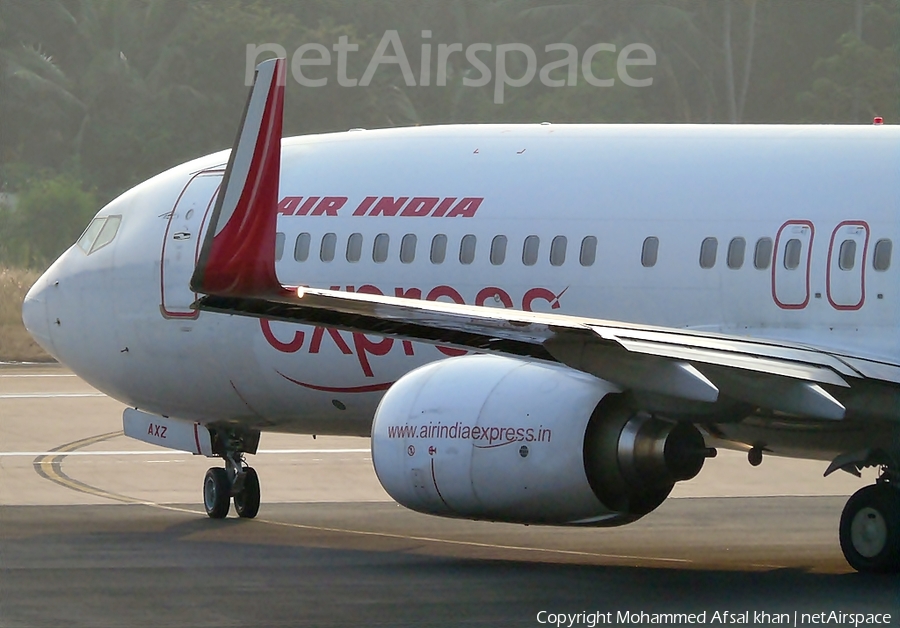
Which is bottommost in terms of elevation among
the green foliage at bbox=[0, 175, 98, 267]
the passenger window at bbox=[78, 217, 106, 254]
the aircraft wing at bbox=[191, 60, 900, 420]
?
the aircraft wing at bbox=[191, 60, 900, 420]

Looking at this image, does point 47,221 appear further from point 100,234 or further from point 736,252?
point 736,252

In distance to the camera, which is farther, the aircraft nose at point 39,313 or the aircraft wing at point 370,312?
the aircraft nose at point 39,313

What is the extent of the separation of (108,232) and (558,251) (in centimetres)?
556

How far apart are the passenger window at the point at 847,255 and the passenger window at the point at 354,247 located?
4.73m

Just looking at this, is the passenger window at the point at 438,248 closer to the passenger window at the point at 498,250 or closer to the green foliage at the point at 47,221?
the passenger window at the point at 498,250

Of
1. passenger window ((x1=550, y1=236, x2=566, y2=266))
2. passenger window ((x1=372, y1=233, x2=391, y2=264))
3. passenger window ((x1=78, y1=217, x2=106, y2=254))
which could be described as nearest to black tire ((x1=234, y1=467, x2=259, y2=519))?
passenger window ((x1=78, y1=217, x2=106, y2=254))

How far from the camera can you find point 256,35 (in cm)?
6912

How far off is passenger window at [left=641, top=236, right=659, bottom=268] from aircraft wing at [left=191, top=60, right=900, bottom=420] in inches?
126

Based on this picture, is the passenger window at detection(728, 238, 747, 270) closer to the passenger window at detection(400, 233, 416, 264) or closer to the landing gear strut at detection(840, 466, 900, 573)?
the landing gear strut at detection(840, 466, 900, 573)

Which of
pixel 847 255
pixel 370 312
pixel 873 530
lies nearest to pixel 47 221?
pixel 847 255

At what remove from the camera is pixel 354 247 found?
16.6 meters

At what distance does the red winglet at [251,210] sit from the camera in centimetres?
1046

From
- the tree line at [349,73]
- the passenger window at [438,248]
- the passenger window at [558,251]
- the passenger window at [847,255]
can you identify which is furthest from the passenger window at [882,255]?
the tree line at [349,73]

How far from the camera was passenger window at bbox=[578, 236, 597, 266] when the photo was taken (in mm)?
14992
